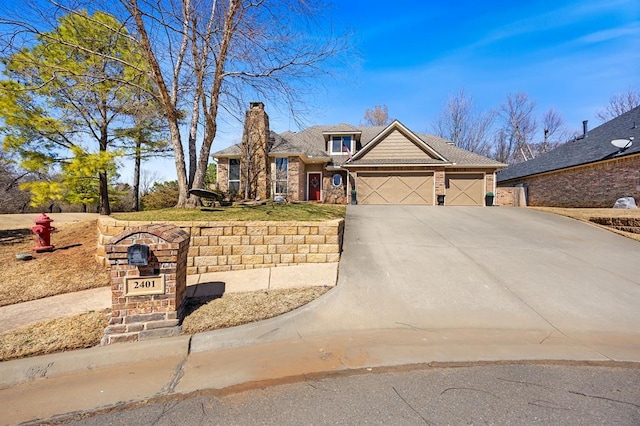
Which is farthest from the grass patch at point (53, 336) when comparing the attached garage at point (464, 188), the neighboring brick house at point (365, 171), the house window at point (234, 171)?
the attached garage at point (464, 188)

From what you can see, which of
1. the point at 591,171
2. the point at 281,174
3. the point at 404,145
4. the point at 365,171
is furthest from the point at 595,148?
the point at 281,174

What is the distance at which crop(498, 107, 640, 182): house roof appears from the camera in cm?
1492

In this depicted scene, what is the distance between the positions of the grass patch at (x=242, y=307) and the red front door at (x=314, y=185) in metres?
14.7

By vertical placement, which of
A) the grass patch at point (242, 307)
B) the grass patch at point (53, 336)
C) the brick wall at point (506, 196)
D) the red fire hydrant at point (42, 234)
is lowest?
the grass patch at point (53, 336)

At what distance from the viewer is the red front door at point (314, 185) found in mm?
19500

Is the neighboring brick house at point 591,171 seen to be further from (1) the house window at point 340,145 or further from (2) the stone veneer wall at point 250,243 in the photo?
(2) the stone veneer wall at point 250,243

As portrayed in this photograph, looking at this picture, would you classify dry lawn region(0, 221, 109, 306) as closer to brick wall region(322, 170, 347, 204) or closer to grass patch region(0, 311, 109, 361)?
grass patch region(0, 311, 109, 361)

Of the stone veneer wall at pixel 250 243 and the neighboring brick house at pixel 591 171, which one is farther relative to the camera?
the neighboring brick house at pixel 591 171

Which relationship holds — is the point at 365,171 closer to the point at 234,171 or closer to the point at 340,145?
the point at 340,145

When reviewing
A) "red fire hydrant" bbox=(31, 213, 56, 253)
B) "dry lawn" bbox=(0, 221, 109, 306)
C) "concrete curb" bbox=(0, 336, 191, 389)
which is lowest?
"concrete curb" bbox=(0, 336, 191, 389)

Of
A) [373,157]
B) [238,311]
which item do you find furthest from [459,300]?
[373,157]

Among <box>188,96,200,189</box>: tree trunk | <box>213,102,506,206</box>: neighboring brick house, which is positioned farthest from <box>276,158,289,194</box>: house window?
<box>188,96,200,189</box>: tree trunk

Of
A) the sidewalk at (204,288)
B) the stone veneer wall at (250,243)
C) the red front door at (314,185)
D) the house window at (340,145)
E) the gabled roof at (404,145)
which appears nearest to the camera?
the sidewalk at (204,288)

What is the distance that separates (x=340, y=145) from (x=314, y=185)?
3565 millimetres
